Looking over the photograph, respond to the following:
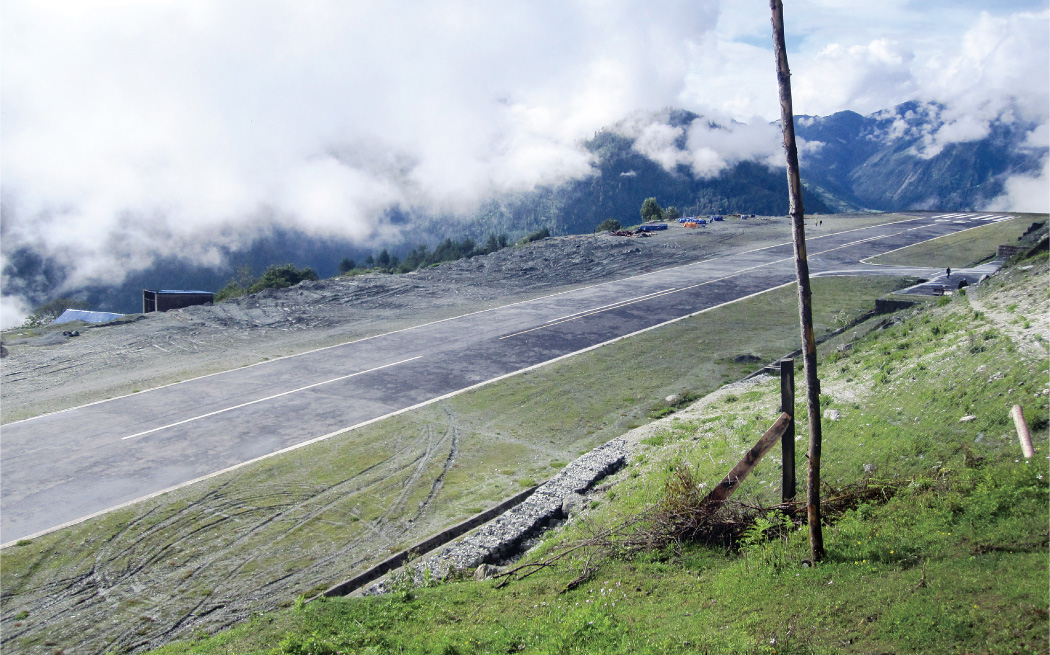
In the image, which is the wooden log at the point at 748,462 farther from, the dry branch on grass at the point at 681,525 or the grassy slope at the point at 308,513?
the grassy slope at the point at 308,513

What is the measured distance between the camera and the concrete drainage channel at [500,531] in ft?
35.7

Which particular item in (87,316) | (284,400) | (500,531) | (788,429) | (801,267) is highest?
(801,267)

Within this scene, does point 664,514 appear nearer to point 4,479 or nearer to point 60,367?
point 4,479

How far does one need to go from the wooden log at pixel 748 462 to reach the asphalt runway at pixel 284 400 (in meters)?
13.2

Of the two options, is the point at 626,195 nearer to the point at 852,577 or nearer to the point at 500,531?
the point at 500,531

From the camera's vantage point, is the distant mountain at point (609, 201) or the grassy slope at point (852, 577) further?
the distant mountain at point (609, 201)

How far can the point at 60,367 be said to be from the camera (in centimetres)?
2762

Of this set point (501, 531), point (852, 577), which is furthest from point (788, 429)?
point (501, 531)

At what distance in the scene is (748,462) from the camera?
8.11 metres

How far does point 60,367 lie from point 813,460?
3127 centimetres

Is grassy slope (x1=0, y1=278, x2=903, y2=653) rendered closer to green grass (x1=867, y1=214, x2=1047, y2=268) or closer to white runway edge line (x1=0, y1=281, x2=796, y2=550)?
white runway edge line (x1=0, y1=281, x2=796, y2=550)

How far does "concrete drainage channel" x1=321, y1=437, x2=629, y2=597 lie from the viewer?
10867 mm

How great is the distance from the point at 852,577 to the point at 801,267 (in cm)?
319

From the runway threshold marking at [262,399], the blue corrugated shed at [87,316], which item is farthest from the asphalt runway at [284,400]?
the blue corrugated shed at [87,316]
